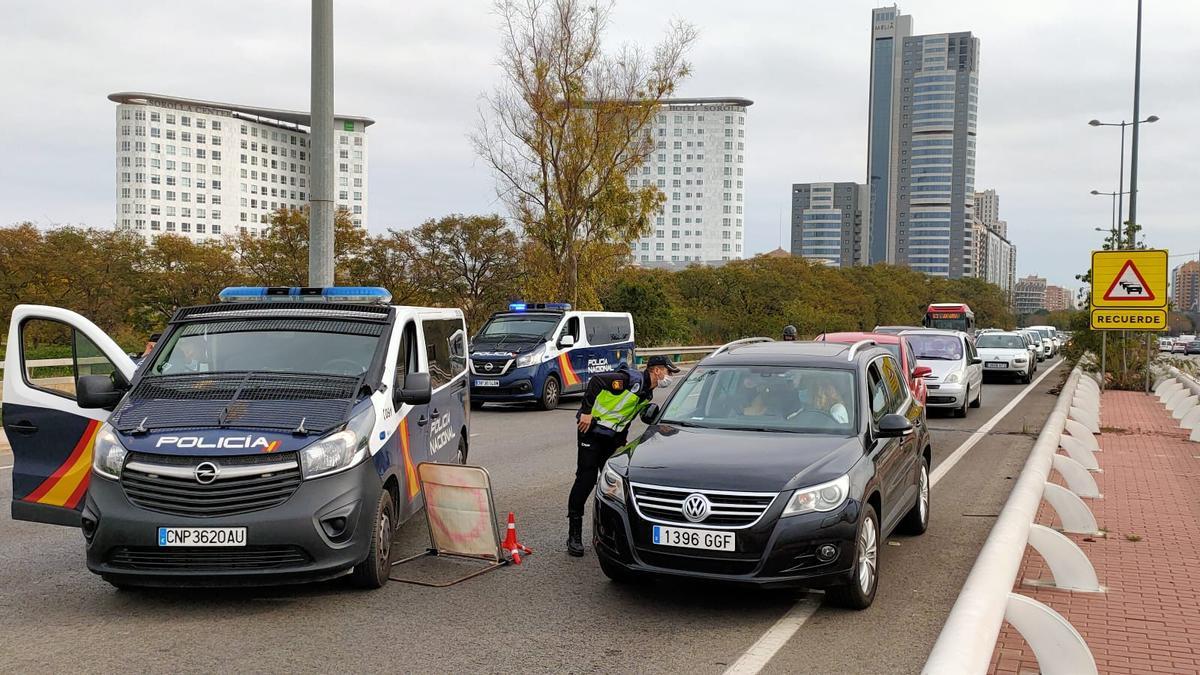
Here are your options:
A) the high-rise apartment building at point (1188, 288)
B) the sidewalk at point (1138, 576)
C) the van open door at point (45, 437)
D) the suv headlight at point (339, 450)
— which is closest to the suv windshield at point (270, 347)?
the van open door at point (45, 437)

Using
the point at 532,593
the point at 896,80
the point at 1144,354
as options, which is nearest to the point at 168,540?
the point at 532,593

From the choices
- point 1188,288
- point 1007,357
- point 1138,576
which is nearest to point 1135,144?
point 1007,357

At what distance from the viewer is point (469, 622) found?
5.91 meters

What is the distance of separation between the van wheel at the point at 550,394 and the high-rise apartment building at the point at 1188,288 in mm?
186002

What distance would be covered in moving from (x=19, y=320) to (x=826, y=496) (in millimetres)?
5234

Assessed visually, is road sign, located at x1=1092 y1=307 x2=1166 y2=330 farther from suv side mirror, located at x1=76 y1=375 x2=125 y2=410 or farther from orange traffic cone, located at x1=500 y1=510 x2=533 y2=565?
suv side mirror, located at x1=76 y1=375 x2=125 y2=410

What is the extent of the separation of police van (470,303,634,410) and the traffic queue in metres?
10.7

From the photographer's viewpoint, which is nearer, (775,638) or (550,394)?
(775,638)

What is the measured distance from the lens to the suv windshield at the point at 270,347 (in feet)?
23.1

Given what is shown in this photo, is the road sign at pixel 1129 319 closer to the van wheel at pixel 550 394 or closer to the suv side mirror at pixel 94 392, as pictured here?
the van wheel at pixel 550 394

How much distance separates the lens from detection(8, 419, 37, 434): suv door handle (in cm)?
668

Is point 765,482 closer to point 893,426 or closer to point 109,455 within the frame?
point 893,426

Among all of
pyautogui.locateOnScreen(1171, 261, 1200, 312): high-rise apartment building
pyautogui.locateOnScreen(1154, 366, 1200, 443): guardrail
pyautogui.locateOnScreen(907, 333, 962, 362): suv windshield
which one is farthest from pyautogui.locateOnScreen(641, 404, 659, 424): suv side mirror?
pyautogui.locateOnScreen(1171, 261, 1200, 312): high-rise apartment building

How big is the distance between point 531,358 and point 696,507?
46.5 ft
